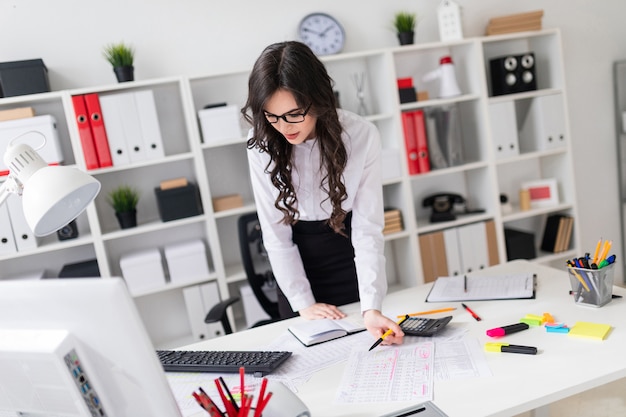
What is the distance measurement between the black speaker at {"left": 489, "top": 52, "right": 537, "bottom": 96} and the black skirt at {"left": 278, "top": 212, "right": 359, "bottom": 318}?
1.88m

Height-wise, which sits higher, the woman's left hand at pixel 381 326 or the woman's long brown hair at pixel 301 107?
the woman's long brown hair at pixel 301 107

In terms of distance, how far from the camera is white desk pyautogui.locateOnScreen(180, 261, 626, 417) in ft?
3.91

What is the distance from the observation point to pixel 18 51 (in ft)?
9.45

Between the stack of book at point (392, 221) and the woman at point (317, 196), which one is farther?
the stack of book at point (392, 221)

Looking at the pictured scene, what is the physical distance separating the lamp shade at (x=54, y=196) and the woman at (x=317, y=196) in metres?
0.64

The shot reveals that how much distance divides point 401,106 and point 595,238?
1926 millimetres

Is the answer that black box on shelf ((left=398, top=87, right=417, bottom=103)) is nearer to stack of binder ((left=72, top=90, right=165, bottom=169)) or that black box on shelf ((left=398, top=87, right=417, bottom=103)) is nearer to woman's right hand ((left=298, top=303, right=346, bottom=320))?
stack of binder ((left=72, top=90, right=165, bottom=169))

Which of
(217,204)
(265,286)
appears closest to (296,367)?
(265,286)

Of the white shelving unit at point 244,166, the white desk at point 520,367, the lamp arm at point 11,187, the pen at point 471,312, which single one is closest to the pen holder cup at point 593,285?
the white desk at point 520,367

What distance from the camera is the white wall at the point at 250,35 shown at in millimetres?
2930

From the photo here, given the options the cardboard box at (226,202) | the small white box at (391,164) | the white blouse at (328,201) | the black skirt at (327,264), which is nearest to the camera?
the white blouse at (328,201)

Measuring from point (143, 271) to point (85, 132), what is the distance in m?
0.75

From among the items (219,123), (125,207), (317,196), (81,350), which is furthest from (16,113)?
(81,350)

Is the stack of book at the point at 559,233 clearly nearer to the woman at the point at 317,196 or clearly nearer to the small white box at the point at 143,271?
the woman at the point at 317,196
